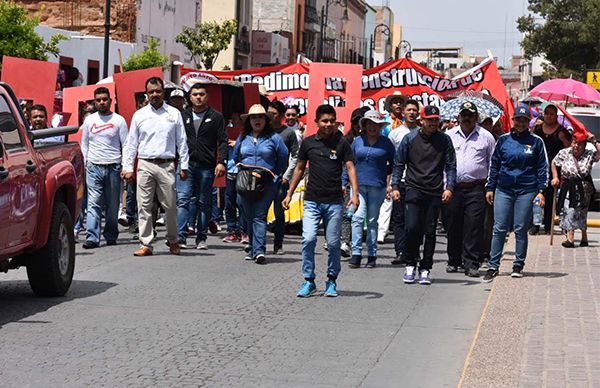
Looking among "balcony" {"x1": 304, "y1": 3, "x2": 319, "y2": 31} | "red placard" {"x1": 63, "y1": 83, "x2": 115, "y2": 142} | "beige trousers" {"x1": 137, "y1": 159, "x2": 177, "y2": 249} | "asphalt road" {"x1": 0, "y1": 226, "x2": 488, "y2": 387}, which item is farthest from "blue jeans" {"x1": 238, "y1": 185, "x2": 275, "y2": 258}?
"balcony" {"x1": 304, "y1": 3, "x2": 319, "y2": 31}

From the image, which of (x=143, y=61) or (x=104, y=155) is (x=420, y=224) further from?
(x=143, y=61)

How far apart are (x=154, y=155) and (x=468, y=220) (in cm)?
366

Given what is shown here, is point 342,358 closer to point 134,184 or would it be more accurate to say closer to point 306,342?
point 306,342

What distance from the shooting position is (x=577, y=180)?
18.3 metres

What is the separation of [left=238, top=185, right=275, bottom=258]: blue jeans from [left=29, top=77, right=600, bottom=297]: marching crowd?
1cm

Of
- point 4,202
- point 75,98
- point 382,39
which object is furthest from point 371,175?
point 382,39

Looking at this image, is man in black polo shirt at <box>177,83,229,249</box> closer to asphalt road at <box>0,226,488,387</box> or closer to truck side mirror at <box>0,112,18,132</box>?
asphalt road at <box>0,226,488,387</box>

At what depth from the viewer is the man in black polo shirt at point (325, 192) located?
1193cm

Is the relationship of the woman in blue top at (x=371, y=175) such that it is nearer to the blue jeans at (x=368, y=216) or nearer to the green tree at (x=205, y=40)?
the blue jeans at (x=368, y=216)

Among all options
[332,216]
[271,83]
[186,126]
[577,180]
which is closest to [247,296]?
[332,216]

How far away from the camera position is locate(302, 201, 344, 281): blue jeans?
39.0ft

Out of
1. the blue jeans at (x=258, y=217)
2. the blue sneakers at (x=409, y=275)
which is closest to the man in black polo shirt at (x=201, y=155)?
the blue jeans at (x=258, y=217)

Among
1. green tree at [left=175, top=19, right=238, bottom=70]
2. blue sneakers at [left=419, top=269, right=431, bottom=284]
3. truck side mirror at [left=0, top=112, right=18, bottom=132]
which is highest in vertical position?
green tree at [left=175, top=19, right=238, bottom=70]

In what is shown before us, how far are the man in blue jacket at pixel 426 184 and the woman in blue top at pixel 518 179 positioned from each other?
25.0 inches
